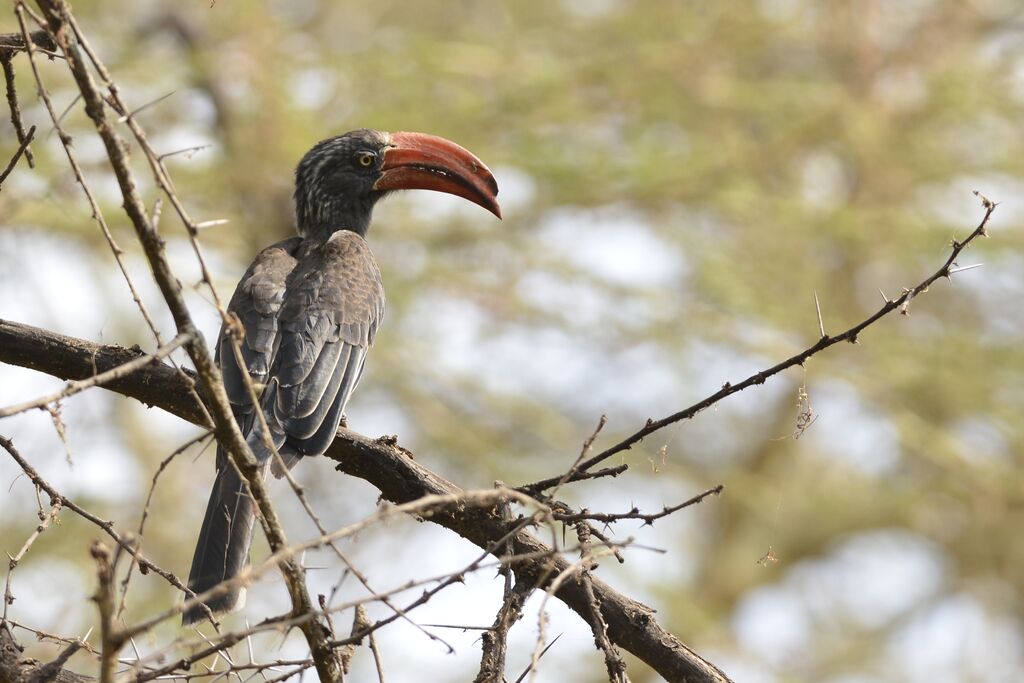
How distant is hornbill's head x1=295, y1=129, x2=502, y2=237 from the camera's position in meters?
5.63

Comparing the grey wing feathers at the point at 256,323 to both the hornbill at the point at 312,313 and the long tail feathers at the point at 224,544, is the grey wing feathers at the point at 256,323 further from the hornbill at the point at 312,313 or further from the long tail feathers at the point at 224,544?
the long tail feathers at the point at 224,544

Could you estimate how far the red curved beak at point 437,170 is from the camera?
5242 mm

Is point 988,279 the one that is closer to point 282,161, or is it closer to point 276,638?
point 282,161

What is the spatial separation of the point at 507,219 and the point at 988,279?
373 centimetres

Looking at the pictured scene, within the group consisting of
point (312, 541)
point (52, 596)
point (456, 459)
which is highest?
point (456, 459)

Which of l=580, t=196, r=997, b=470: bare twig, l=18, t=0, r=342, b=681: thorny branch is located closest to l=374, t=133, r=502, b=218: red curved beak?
l=580, t=196, r=997, b=470: bare twig

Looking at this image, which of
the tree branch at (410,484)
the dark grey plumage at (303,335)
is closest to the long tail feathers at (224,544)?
the dark grey plumage at (303,335)

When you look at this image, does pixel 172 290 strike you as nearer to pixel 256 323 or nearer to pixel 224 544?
pixel 224 544

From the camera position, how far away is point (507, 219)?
9.05 m

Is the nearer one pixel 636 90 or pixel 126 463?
pixel 636 90

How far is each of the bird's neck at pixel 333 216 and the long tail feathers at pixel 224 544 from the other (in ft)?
7.14

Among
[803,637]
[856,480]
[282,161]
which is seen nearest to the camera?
[282,161]

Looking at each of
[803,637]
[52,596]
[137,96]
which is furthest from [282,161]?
[803,637]

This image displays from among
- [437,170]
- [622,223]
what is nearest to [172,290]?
[437,170]
